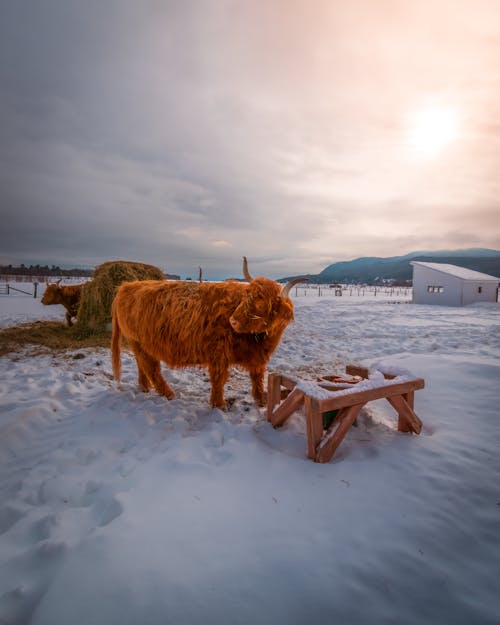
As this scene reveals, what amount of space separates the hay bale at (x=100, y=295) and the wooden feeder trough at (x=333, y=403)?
665cm

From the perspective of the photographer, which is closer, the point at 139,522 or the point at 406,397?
the point at 139,522

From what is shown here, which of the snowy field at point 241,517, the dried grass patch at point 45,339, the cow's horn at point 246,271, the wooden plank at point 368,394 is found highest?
the cow's horn at point 246,271

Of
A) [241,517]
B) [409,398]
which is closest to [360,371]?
[409,398]

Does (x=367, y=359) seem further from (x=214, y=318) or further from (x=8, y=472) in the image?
(x=8, y=472)

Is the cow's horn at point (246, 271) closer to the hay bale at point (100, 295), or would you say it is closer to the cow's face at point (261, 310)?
the cow's face at point (261, 310)

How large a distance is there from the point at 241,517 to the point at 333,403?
3.47ft

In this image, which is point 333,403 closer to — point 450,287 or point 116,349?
point 116,349

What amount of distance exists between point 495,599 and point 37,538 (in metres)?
2.47

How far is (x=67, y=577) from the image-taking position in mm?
1398

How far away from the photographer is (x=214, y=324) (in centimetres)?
331

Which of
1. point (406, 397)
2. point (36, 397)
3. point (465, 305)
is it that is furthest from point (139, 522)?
point (465, 305)

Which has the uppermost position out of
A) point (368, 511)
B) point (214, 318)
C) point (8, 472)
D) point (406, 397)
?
point (214, 318)

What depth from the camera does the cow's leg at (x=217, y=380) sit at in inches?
133

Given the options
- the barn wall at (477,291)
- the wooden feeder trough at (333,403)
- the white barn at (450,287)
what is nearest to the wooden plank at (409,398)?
the wooden feeder trough at (333,403)
